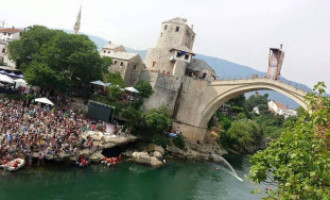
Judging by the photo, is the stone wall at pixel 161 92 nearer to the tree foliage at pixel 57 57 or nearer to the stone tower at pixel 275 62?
the tree foliage at pixel 57 57

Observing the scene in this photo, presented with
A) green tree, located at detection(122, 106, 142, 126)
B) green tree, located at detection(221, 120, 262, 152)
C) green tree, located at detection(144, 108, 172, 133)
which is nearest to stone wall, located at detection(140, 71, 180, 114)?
green tree, located at detection(144, 108, 172, 133)

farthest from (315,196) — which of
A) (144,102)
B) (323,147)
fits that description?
(144,102)

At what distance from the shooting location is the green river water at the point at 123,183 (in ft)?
Result: 55.1

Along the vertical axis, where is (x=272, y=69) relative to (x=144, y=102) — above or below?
above

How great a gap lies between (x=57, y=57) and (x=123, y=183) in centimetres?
1601

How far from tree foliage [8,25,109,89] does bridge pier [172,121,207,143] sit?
11720 mm

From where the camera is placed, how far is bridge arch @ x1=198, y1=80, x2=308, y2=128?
96.2 ft

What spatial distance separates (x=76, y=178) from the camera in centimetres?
1980

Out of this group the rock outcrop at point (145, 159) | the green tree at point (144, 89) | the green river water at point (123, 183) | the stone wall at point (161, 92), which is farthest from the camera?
the stone wall at point (161, 92)

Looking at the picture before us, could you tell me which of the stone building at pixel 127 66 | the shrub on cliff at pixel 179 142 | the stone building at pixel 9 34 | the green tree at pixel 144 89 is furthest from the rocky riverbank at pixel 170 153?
the stone building at pixel 9 34

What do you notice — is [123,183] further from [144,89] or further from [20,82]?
[144,89]

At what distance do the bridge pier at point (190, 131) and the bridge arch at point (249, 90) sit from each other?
85 cm

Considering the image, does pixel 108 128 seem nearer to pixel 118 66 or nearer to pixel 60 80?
pixel 60 80

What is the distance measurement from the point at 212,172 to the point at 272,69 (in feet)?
42.5
